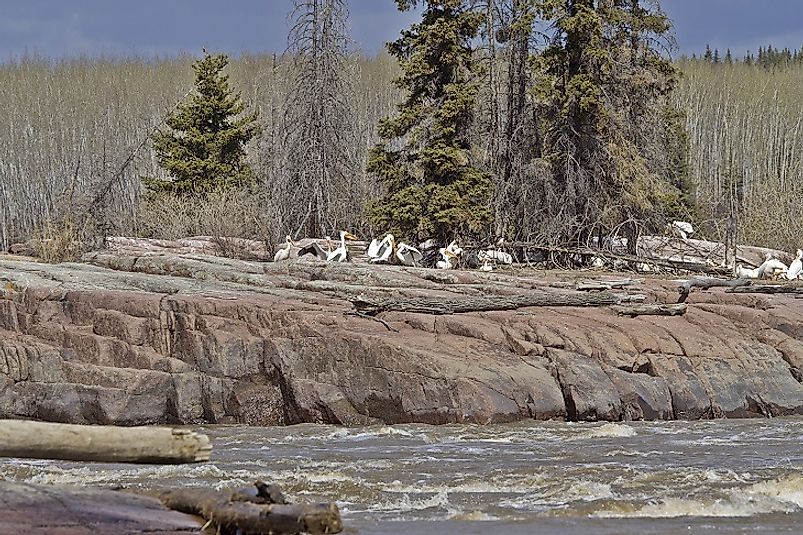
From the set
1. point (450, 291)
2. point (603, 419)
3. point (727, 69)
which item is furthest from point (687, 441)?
point (727, 69)

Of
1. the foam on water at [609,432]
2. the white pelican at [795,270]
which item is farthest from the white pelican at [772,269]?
the foam on water at [609,432]

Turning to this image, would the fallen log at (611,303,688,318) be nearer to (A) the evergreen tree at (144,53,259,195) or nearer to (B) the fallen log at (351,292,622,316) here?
(B) the fallen log at (351,292,622,316)

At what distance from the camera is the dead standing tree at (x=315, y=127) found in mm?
31391

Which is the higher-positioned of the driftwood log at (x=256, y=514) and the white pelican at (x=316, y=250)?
the white pelican at (x=316, y=250)

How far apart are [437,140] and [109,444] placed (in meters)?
22.4

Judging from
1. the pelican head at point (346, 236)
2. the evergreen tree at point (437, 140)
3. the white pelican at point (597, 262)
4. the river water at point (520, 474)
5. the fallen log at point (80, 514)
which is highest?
the evergreen tree at point (437, 140)

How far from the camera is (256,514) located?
6125mm

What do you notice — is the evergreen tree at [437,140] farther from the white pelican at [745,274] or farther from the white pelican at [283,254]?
the white pelican at [745,274]

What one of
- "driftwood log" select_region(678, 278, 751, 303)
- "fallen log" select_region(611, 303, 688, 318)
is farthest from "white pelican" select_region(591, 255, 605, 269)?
"fallen log" select_region(611, 303, 688, 318)

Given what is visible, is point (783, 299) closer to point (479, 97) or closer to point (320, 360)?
point (320, 360)

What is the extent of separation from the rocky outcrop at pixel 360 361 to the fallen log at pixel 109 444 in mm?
9087

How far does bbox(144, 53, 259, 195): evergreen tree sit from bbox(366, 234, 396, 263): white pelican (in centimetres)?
1062

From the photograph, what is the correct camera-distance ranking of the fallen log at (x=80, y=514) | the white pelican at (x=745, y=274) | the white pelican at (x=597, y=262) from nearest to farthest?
the fallen log at (x=80, y=514), the white pelican at (x=745, y=274), the white pelican at (x=597, y=262)

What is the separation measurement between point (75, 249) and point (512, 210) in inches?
484
